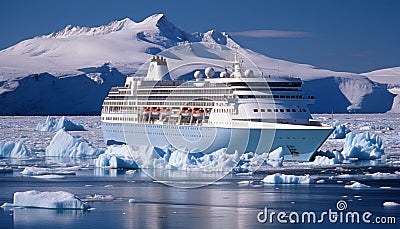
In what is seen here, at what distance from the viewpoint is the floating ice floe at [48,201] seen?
534 inches

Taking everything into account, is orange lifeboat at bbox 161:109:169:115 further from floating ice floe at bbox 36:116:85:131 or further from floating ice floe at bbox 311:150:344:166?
floating ice floe at bbox 36:116:85:131

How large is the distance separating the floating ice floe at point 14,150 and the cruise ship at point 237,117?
193 inches

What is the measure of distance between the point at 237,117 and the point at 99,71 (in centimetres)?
6249

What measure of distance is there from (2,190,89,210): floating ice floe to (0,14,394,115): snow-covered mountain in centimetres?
5843

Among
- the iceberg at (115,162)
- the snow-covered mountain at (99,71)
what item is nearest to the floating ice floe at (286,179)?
the iceberg at (115,162)

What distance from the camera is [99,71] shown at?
85.4m

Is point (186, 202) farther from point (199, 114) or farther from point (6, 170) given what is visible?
point (199, 114)

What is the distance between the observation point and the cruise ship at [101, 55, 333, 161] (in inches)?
911

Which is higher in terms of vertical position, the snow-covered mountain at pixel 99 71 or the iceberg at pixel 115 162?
the snow-covered mountain at pixel 99 71

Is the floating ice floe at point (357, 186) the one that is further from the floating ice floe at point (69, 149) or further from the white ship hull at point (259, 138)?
the floating ice floe at point (69, 149)

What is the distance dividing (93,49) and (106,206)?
9975 centimetres

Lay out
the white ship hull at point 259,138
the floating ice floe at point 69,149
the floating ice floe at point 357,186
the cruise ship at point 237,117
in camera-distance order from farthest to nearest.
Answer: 1. the floating ice floe at point 69,149
2. the cruise ship at point 237,117
3. the white ship hull at point 259,138
4. the floating ice floe at point 357,186

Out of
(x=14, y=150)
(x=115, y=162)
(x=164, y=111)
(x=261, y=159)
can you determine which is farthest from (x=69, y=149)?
(x=261, y=159)

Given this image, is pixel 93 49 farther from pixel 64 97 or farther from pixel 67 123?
pixel 67 123
